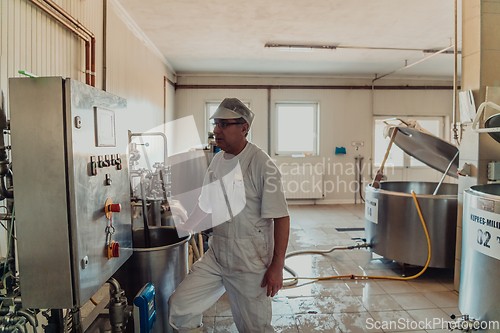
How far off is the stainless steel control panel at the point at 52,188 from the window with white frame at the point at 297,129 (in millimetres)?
5600

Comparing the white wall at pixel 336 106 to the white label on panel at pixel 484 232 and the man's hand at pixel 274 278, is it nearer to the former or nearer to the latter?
the white label on panel at pixel 484 232

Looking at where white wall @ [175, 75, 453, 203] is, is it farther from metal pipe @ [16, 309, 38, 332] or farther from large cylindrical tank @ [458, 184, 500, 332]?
metal pipe @ [16, 309, 38, 332]

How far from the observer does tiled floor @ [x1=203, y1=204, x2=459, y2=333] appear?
2.11 meters

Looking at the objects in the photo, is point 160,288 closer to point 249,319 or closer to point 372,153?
point 249,319

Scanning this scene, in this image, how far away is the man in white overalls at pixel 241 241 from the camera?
1.55 meters

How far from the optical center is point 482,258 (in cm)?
164

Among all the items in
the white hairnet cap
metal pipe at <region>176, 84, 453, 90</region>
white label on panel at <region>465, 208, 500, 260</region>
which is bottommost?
white label on panel at <region>465, 208, 500, 260</region>

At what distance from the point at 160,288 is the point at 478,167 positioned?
2385 millimetres

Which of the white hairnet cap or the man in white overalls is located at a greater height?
the white hairnet cap

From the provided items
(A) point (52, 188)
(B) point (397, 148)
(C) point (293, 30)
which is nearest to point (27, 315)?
(A) point (52, 188)

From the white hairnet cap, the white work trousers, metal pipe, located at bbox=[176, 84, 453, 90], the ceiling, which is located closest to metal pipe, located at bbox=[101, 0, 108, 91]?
the ceiling

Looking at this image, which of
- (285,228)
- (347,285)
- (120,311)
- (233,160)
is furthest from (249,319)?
(347,285)

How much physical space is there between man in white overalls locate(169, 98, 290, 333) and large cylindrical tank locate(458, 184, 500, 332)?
1000 mm

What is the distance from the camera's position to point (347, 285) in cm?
272
